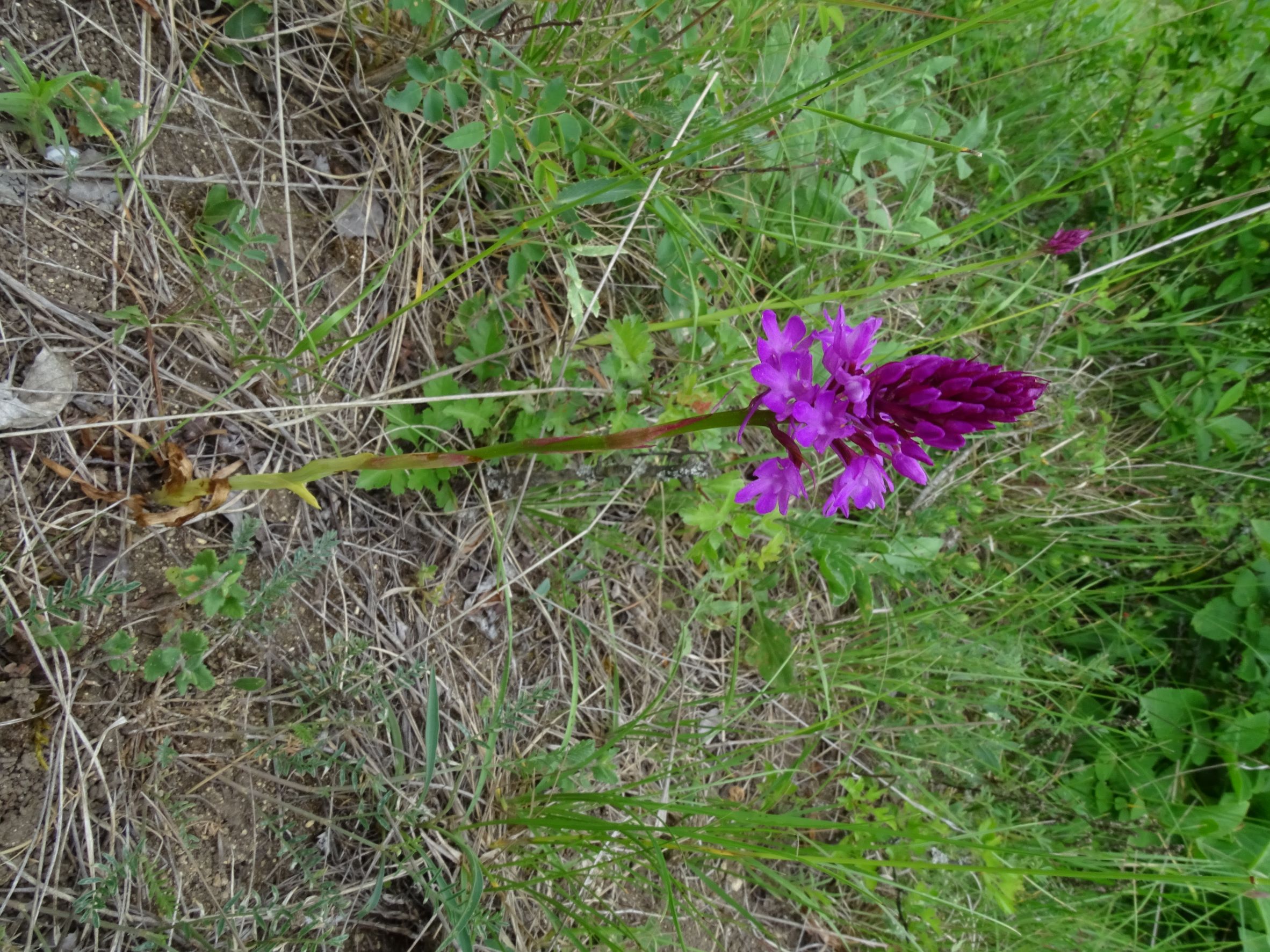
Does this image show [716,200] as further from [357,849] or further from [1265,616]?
[1265,616]

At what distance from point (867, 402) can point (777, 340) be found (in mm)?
204

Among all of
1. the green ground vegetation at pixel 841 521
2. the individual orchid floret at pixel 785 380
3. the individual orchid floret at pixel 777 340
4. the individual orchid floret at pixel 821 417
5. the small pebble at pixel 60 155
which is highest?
the small pebble at pixel 60 155

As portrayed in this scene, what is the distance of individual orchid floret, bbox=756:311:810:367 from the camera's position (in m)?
1.44

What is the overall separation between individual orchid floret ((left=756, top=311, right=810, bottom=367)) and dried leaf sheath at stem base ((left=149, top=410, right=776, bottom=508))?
4.2 inches

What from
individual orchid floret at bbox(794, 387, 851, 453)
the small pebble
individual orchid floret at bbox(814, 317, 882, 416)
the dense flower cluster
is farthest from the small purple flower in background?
the small pebble

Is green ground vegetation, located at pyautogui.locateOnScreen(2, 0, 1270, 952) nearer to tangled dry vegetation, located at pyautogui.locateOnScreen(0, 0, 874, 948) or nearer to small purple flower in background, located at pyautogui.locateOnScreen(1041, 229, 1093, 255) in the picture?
tangled dry vegetation, located at pyautogui.locateOnScreen(0, 0, 874, 948)

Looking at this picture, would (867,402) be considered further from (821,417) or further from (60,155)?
(60,155)

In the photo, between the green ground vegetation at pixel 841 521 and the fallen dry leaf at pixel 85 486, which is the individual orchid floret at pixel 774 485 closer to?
the green ground vegetation at pixel 841 521

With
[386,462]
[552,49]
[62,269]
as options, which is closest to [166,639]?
[386,462]

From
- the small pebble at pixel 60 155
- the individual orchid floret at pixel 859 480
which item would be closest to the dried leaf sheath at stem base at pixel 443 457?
the individual orchid floret at pixel 859 480

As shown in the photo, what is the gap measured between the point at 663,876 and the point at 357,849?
2.56 ft

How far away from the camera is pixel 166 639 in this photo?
1.72m

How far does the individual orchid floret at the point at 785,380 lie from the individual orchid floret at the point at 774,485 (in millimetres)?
144

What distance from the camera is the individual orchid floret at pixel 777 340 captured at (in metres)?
1.44
